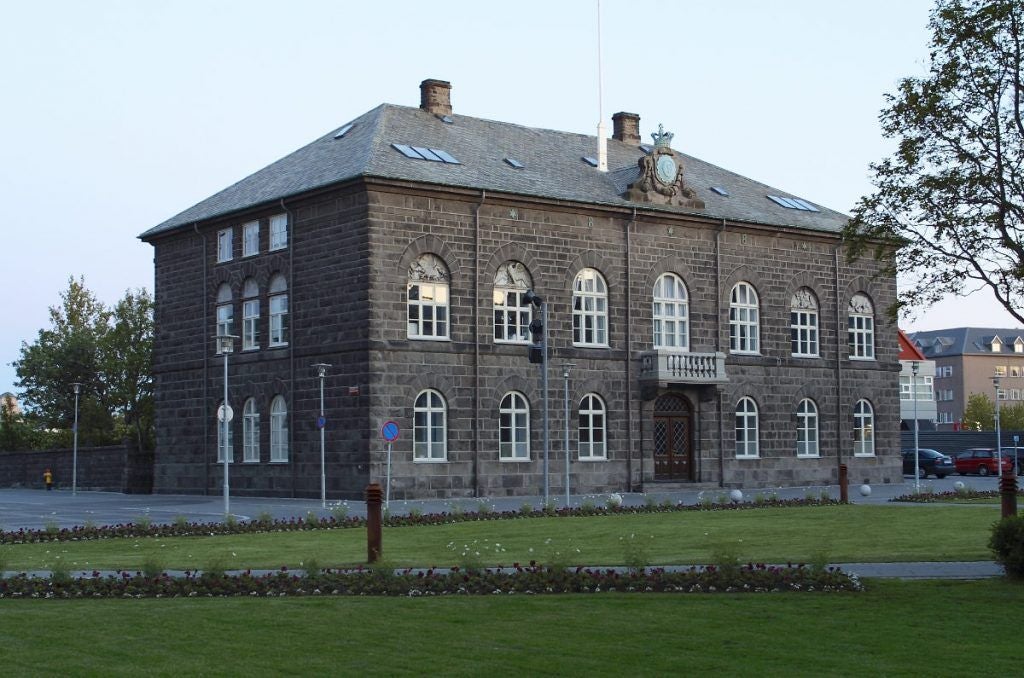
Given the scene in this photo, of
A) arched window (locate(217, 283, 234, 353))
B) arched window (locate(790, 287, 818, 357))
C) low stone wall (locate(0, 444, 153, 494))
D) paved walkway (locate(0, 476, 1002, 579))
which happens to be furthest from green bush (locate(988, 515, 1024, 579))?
low stone wall (locate(0, 444, 153, 494))

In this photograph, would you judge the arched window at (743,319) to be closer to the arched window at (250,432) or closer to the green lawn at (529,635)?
the arched window at (250,432)

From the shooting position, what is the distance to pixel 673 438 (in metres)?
49.8

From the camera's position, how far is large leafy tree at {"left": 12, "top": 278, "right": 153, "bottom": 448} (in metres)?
74.0

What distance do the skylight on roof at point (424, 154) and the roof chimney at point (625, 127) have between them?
12.8m

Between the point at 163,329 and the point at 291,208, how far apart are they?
9.36 metres

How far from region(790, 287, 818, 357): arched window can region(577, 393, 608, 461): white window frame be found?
10.1 metres

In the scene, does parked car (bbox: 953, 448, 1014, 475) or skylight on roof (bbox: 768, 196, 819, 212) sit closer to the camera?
skylight on roof (bbox: 768, 196, 819, 212)

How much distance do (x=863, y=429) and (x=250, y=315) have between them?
2485 cm

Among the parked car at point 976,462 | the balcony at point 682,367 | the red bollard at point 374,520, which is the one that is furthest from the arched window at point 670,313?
the red bollard at point 374,520

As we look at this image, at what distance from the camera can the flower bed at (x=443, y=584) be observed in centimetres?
1564

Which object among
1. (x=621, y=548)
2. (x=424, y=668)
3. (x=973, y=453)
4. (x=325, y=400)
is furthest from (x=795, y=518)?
(x=973, y=453)

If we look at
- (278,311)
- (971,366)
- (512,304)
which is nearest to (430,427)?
(512,304)

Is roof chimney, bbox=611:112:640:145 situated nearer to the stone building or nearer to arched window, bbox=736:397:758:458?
the stone building

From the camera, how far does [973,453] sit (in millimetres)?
72750
